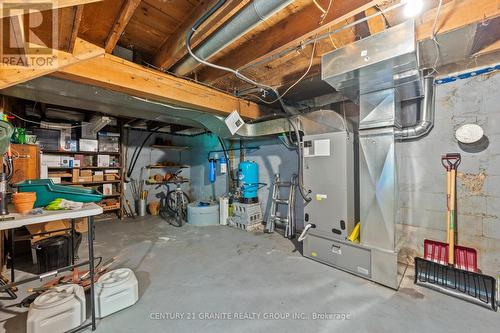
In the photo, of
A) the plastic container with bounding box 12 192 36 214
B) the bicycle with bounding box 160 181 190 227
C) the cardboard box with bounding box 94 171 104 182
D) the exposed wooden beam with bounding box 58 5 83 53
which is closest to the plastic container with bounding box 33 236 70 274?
the plastic container with bounding box 12 192 36 214

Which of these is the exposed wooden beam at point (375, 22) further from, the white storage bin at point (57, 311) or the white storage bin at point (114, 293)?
the white storage bin at point (57, 311)

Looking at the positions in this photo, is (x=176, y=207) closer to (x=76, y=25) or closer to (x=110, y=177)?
(x=110, y=177)

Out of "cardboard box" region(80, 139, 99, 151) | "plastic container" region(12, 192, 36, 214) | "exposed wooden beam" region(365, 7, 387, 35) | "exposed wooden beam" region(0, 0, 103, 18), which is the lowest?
"plastic container" region(12, 192, 36, 214)

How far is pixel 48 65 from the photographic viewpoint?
1643mm

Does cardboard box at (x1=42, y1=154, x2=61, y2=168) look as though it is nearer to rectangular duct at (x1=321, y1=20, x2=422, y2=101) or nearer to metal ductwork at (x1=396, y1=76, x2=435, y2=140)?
rectangular duct at (x1=321, y1=20, x2=422, y2=101)

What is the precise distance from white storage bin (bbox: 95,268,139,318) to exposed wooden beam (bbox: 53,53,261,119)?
1883mm

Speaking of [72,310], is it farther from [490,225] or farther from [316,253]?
[490,225]

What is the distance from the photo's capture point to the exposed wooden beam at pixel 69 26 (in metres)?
1.32

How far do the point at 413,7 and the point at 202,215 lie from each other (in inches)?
168

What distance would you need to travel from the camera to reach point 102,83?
216 centimetres

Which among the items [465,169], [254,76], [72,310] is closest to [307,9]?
[254,76]

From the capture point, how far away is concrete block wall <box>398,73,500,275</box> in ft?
7.00

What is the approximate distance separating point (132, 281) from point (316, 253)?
2.12m

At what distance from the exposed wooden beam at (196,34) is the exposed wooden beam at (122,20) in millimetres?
427
